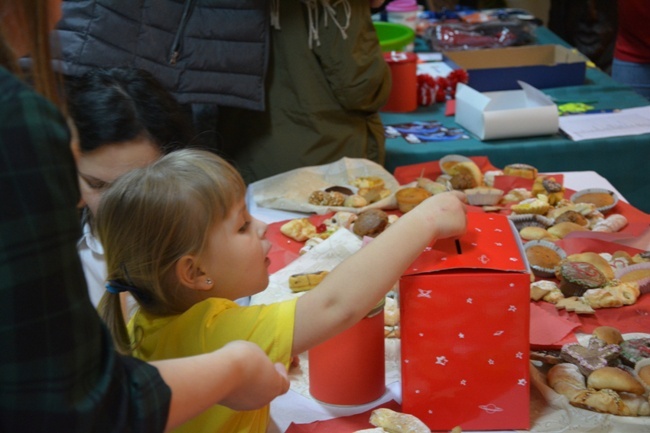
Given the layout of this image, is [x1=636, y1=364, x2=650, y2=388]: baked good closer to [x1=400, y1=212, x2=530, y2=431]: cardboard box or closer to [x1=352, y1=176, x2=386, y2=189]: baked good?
[x1=400, y1=212, x2=530, y2=431]: cardboard box

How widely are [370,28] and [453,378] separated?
4.95 feet

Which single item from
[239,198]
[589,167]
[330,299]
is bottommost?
[589,167]

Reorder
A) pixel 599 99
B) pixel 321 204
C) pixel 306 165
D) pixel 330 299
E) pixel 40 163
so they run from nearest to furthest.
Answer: pixel 40 163
pixel 330 299
pixel 321 204
pixel 306 165
pixel 599 99

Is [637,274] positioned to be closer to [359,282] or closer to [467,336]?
[467,336]

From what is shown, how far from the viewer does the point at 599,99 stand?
305 centimetres

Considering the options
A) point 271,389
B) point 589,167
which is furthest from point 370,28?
point 271,389

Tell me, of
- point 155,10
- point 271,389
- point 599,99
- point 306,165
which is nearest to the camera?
point 271,389

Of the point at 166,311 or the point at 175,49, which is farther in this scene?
the point at 175,49

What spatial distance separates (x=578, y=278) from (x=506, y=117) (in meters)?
1.09

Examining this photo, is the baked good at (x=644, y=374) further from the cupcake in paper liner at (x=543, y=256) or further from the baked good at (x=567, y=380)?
the cupcake in paper liner at (x=543, y=256)

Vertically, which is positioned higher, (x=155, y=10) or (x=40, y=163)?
(x=40, y=163)

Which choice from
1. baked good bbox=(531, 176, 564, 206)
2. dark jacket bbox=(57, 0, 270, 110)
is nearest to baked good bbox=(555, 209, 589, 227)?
baked good bbox=(531, 176, 564, 206)

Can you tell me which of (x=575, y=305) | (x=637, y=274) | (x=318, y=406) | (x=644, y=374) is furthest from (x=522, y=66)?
(x=318, y=406)

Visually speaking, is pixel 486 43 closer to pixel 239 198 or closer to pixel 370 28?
pixel 370 28
